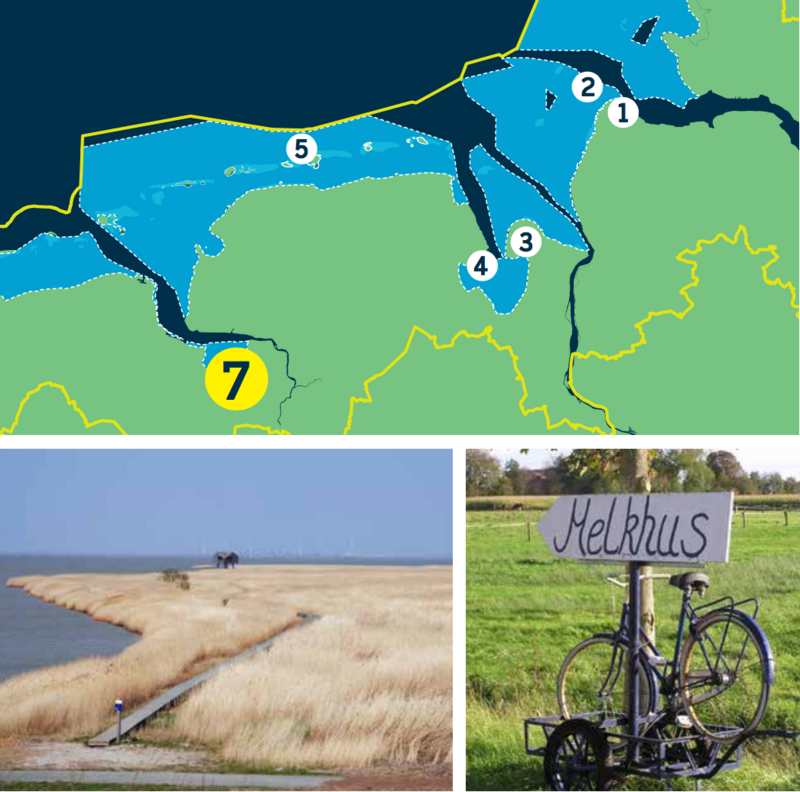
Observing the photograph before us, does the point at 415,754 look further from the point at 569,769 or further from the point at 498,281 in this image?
the point at 498,281

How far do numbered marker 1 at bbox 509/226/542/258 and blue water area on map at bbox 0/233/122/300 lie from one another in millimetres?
2942

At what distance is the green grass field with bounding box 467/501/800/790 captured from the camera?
1087cm

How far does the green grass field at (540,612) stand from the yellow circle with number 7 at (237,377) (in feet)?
6.32

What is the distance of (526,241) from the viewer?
35.8 ft

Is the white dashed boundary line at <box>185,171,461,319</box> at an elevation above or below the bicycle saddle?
above

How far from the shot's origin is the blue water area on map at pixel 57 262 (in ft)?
36.5

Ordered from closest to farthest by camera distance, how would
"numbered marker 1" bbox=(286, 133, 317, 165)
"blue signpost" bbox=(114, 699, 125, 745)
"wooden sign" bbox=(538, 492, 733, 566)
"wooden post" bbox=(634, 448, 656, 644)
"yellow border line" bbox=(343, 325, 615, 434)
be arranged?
"wooden sign" bbox=(538, 492, 733, 566) < "wooden post" bbox=(634, 448, 656, 644) < "yellow border line" bbox=(343, 325, 615, 434) < "numbered marker 1" bbox=(286, 133, 317, 165) < "blue signpost" bbox=(114, 699, 125, 745)

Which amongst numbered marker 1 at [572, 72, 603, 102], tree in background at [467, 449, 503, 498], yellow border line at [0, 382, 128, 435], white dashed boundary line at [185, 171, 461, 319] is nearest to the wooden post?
tree in background at [467, 449, 503, 498]

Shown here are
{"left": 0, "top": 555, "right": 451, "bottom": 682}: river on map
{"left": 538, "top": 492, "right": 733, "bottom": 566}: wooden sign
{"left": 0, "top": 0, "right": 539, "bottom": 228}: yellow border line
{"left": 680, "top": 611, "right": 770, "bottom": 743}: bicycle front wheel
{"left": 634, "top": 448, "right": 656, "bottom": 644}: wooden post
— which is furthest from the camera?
{"left": 0, "top": 555, "right": 451, "bottom": 682}: river on map

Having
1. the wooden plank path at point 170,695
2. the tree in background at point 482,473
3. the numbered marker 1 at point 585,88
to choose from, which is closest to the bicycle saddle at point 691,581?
the tree in background at point 482,473

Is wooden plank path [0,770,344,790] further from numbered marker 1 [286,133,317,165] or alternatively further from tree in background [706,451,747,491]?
numbered marker 1 [286,133,317,165]

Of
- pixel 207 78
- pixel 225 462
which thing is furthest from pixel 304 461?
pixel 207 78

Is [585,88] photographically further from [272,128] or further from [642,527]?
[642,527]

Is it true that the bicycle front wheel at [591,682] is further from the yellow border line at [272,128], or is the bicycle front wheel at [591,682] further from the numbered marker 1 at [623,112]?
the yellow border line at [272,128]
